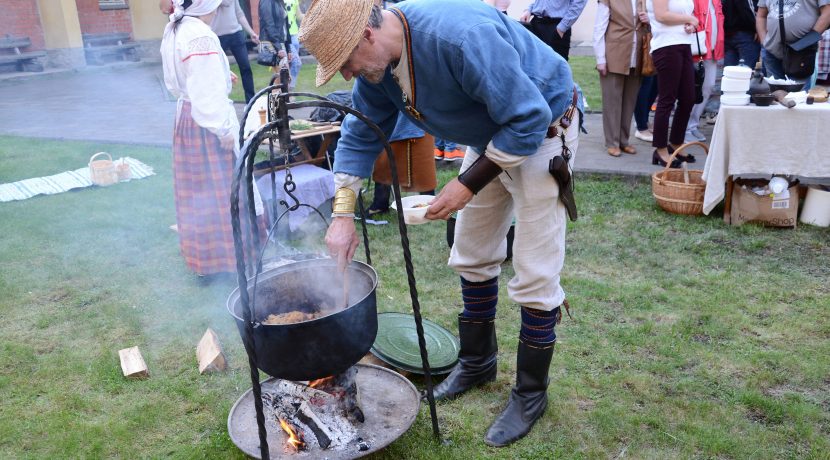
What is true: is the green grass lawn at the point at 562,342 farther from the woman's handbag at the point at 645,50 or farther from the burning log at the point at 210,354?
the woman's handbag at the point at 645,50

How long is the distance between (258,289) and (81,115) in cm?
980

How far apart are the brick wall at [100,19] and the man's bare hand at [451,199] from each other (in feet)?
60.4

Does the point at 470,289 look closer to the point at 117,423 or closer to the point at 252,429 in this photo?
the point at 252,429

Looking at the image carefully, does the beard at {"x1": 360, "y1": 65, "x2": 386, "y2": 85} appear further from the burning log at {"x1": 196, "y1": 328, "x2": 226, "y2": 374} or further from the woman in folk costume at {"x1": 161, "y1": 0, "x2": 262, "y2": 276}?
the woman in folk costume at {"x1": 161, "y1": 0, "x2": 262, "y2": 276}

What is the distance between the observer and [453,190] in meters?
2.41

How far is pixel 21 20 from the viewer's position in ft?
53.9

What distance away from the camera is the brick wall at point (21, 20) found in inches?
642

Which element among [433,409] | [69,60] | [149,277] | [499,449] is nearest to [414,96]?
[433,409]

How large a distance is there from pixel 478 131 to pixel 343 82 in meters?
10.4

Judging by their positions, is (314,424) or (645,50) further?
(645,50)

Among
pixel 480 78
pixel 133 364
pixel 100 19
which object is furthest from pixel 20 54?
pixel 480 78

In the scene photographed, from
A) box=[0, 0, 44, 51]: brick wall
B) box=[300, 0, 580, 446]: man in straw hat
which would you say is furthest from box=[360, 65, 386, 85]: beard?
box=[0, 0, 44, 51]: brick wall

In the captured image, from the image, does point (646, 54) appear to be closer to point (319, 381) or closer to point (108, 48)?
point (319, 381)

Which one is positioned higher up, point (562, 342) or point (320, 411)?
point (320, 411)
